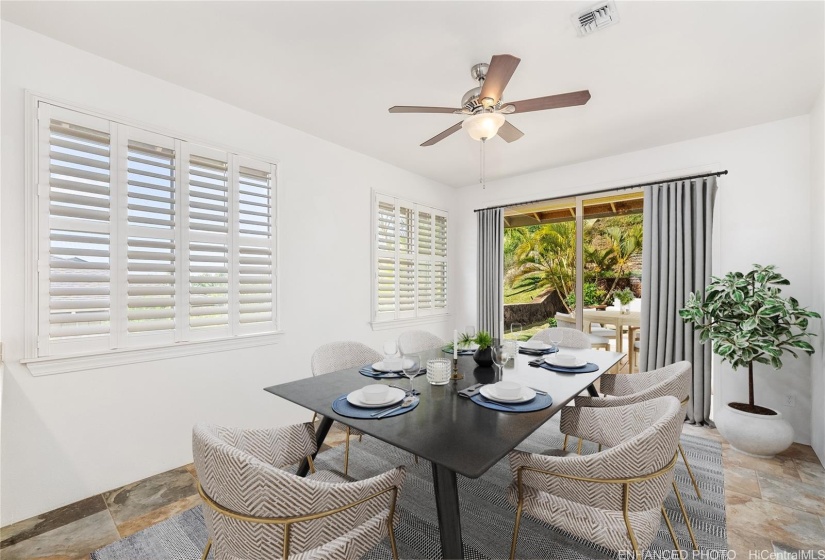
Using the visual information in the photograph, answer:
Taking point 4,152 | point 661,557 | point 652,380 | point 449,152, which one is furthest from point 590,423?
point 4,152

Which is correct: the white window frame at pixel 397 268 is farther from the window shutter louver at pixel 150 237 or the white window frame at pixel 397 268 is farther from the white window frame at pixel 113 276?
the window shutter louver at pixel 150 237

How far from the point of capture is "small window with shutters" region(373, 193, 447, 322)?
13.0 ft

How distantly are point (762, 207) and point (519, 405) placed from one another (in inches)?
122

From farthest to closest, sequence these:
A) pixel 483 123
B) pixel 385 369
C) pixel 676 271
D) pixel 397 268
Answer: pixel 397 268 → pixel 676 271 → pixel 385 369 → pixel 483 123

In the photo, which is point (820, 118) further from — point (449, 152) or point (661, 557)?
point (661, 557)

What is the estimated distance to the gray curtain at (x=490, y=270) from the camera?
4570 mm

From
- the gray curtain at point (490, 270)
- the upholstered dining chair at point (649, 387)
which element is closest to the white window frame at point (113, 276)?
the upholstered dining chair at point (649, 387)

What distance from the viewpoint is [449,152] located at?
11.9 feet

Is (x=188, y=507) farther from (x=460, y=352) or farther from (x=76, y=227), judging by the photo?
Answer: (x=460, y=352)

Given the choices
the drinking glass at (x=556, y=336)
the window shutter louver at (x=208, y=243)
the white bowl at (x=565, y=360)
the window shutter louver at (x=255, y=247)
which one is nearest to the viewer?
the white bowl at (x=565, y=360)

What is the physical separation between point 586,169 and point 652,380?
97.8 inches

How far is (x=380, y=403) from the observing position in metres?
1.53

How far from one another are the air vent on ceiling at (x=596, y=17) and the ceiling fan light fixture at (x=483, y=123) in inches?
21.6

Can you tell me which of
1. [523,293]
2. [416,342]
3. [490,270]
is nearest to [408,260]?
[490,270]
